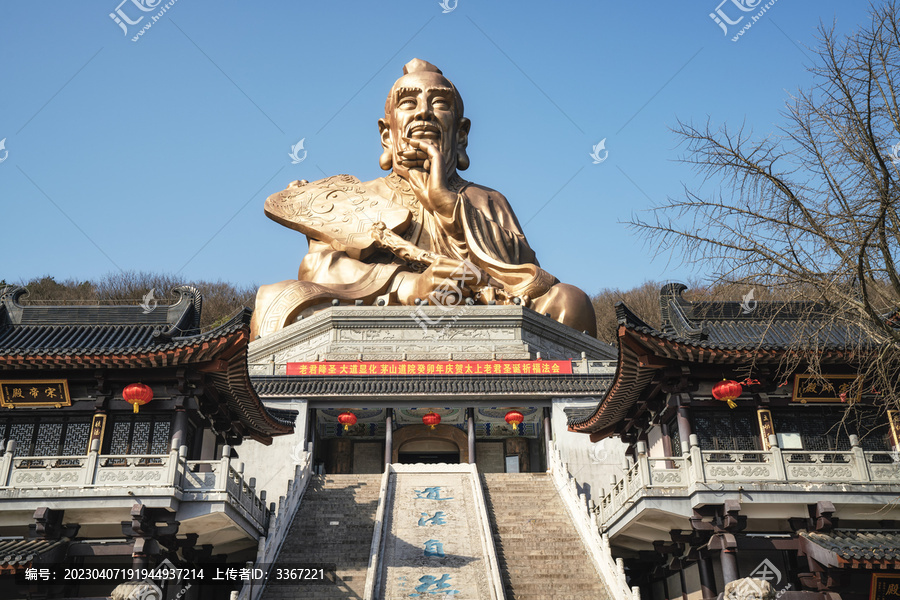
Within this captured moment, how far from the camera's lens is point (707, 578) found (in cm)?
1269

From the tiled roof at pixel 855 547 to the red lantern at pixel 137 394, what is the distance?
10.4 m

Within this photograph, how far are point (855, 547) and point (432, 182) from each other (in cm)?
2041

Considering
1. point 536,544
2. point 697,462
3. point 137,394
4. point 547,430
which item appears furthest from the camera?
point 547,430

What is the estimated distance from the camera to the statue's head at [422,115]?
3061 centimetres

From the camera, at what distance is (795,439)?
44.4 feet

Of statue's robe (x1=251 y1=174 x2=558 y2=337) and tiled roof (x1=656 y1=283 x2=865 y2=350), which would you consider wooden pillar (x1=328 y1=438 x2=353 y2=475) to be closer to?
statue's robe (x1=251 y1=174 x2=558 y2=337)

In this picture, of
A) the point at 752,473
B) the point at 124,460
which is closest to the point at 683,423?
the point at 752,473

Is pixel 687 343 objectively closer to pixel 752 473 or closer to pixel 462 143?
pixel 752 473

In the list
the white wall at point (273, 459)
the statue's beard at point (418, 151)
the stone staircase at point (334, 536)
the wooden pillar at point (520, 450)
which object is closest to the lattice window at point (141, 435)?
the stone staircase at point (334, 536)

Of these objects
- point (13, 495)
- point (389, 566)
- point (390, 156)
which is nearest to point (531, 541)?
point (389, 566)

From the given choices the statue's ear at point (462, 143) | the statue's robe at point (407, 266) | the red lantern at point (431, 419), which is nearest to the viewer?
the red lantern at point (431, 419)

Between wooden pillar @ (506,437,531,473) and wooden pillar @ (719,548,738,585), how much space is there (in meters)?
11.2

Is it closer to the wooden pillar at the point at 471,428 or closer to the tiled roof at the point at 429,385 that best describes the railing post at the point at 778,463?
the tiled roof at the point at 429,385

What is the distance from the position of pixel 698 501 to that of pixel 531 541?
3.87 m
